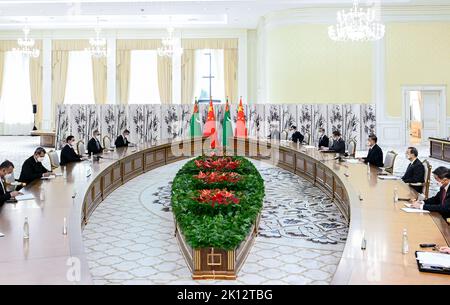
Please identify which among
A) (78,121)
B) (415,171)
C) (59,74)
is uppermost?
(59,74)

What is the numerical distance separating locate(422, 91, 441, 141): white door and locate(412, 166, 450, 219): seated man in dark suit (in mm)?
12951

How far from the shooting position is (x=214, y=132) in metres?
13.5

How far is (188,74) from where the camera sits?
69.5ft

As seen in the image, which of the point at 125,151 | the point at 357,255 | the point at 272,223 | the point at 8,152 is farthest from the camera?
the point at 8,152

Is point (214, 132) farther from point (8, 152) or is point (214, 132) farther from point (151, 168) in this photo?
point (8, 152)

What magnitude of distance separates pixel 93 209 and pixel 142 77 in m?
14.5

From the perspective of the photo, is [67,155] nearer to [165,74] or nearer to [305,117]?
[305,117]

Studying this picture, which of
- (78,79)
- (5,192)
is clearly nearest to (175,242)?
(5,192)

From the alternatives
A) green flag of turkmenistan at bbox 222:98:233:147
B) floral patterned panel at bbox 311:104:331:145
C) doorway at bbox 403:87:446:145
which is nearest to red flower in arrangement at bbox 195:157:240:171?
green flag of turkmenistan at bbox 222:98:233:147

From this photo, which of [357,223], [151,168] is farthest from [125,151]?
[357,223]

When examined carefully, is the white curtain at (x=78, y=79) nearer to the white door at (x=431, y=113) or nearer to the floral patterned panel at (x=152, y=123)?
the floral patterned panel at (x=152, y=123)

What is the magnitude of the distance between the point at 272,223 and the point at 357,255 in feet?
11.3

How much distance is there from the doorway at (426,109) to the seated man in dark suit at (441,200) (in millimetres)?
12596

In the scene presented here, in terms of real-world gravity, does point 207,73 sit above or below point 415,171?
above
